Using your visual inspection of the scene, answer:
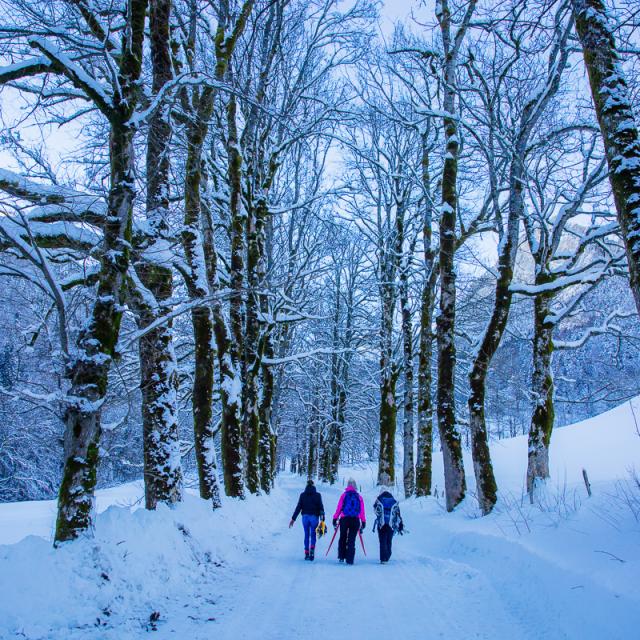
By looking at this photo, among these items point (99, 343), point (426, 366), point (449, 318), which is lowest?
point (99, 343)

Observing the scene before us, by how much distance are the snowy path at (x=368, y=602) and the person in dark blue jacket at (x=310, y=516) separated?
536mm

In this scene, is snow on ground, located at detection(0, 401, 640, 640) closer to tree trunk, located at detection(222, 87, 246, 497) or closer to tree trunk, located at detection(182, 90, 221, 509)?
tree trunk, located at detection(182, 90, 221, 509)

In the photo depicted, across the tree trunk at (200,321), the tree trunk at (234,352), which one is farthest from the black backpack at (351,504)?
the tree trunk at (234,352)

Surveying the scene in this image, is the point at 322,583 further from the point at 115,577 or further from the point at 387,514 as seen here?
the point at 115,577

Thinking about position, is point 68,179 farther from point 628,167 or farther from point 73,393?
point 628,167

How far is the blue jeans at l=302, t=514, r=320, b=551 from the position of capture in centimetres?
857

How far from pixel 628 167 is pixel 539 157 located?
739 cm

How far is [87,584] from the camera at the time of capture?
4301mm

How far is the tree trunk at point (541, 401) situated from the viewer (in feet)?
35.2

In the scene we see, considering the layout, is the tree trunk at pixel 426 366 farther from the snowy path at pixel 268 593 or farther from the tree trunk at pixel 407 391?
the snowy path at pixel 268 593

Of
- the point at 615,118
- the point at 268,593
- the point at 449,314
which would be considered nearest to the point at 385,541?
the point at 268,593

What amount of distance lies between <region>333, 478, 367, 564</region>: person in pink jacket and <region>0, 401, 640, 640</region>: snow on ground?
1.26ft

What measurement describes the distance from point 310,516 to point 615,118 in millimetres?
7845

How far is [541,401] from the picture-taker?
425 inches
